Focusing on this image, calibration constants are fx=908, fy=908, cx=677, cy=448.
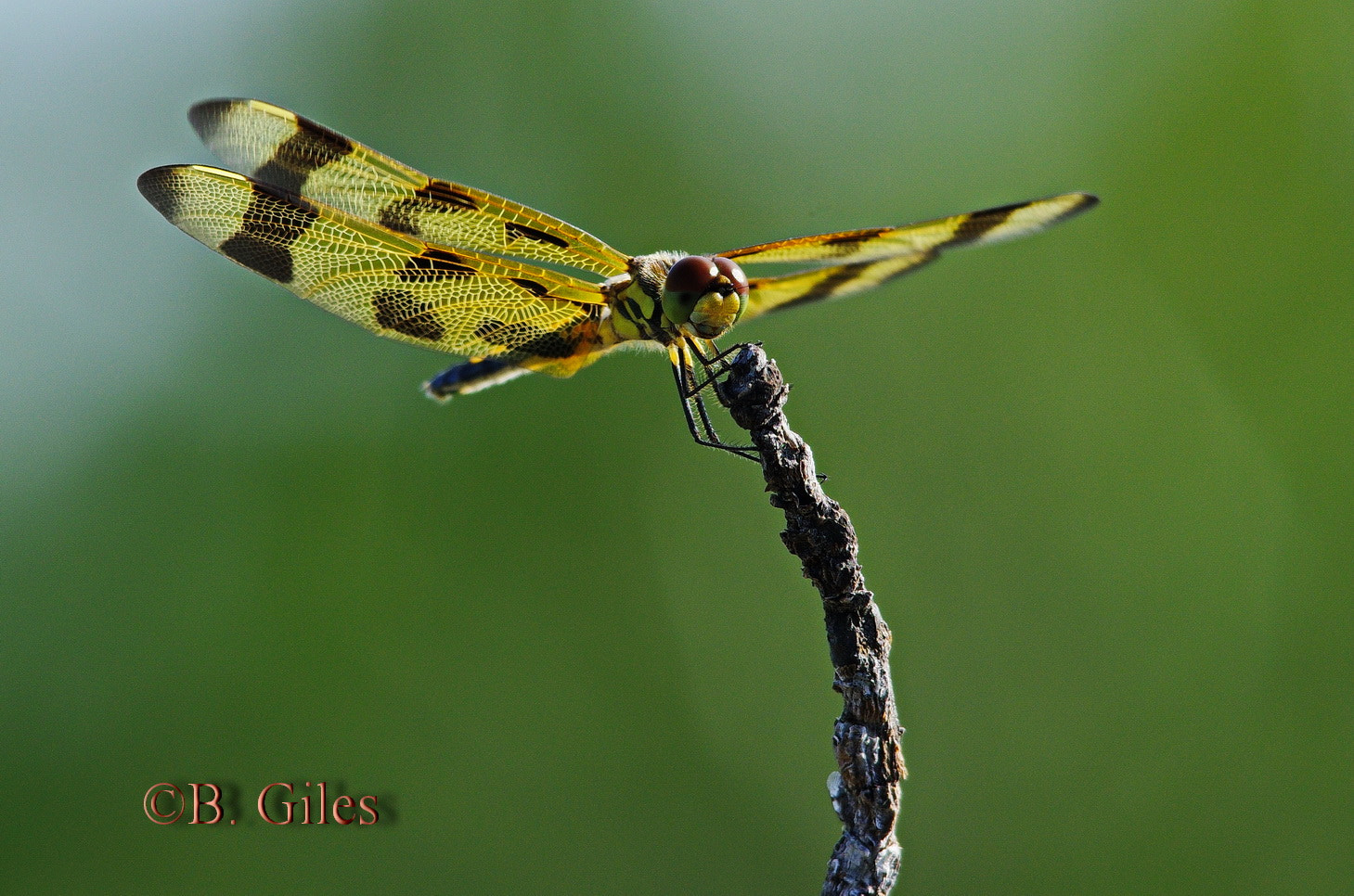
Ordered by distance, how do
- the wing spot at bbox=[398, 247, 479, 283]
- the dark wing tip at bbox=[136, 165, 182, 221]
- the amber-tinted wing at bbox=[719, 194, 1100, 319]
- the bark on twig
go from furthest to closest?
the wing spot at bbox=[398, 247, 479, 283], the amber-tinted wing at bbox=[719, 194, 1100, 319], the dark wing tip at bbox=[136, 165, 182, 221], the bark on twig

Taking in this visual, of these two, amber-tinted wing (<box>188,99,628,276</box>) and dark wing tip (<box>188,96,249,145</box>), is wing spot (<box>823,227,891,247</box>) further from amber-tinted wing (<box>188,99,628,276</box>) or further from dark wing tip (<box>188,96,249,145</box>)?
dark wing tip (<box>188,96,249,145</box>)

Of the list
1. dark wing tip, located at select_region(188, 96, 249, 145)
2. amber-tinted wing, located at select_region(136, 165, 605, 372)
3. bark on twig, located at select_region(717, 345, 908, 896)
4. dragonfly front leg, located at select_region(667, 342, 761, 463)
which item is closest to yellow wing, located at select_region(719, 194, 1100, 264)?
dragonfly front leg, located at select_region(667, 342, 761, 463)

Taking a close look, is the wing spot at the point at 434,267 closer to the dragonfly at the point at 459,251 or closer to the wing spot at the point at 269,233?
the dragonfly at the point at 459,251

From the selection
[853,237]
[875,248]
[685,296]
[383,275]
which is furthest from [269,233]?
[875,248]

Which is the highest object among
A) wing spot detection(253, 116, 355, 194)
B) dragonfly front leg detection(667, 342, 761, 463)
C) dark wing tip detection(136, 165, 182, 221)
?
wing spot detection(253, 116, 355, 194)

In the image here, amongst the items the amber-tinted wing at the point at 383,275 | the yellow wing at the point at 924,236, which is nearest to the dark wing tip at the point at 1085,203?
the yellow wing at the point at 924,236

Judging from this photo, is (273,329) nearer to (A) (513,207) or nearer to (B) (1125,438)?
(A) (513,207)
